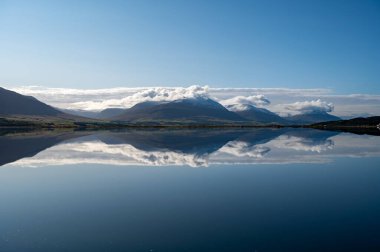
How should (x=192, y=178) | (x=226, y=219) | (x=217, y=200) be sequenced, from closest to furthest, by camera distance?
1. (x=226, y=219)
2. (x=217, y=200)
3. (x=192, y=178)

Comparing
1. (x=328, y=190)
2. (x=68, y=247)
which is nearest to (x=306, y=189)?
(x=328, y=190)

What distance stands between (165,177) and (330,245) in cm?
2002

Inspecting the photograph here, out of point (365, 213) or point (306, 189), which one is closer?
point (365, 213)

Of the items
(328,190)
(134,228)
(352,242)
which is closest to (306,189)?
(328,190)

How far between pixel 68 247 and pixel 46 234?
7.17 feet

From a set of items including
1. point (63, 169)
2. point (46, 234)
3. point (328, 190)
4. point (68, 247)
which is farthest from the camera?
point (63, 169)

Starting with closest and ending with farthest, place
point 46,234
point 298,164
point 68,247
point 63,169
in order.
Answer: point 68,247
point 46,234
point 63,169
point 298,164

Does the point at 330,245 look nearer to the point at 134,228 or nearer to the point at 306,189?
the point at 134,228

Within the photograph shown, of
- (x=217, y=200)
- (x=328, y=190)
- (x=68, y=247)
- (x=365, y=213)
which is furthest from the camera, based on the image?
(x=328, y=190)

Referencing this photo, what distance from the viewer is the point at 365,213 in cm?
2061

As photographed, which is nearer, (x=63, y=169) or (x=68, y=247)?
(x=68, y=247)

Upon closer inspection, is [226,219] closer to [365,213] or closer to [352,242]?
[352,242]

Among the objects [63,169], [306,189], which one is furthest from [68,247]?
[63,169]

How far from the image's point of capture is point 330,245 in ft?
51.0
